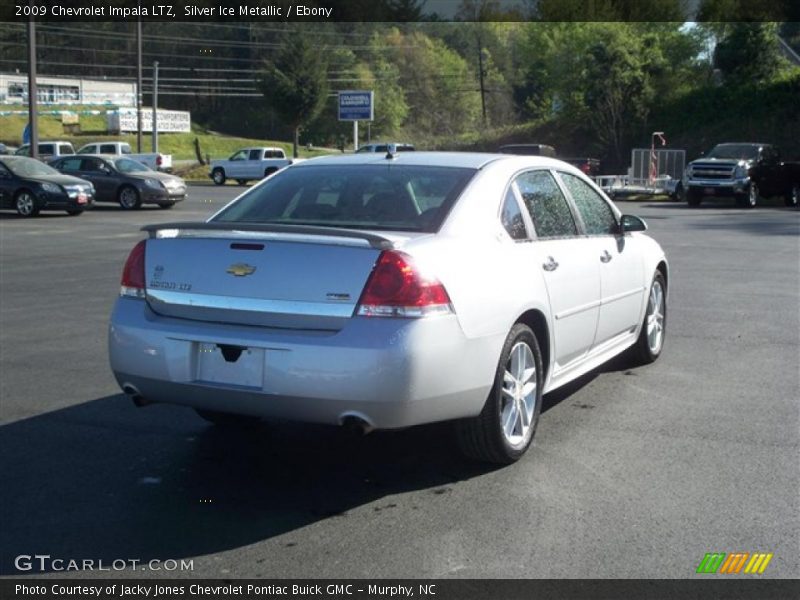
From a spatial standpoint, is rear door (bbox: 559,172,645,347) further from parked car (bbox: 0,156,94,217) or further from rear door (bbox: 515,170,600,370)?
parked car (bbox: 0,156,94,217)

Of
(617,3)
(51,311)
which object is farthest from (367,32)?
(51,311)

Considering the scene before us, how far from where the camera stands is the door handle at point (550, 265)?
589 cm

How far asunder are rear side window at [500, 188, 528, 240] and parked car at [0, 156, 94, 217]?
21.2 meters

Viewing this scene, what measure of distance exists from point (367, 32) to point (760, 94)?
38.9 meters

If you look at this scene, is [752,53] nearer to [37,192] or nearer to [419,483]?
[37,192]

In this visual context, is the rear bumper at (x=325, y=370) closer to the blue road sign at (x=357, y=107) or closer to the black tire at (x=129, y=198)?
the black tire at (x=129, y=198)

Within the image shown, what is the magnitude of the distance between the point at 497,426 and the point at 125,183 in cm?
2557

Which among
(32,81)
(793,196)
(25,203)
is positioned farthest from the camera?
(32,81)

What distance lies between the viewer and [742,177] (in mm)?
31375

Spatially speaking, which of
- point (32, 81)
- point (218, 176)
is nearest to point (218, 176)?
point (218, 176)

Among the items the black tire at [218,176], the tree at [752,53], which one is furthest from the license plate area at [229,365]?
the tree at [752,53]

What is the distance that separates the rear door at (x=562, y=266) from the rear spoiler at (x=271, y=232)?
122 centimetres

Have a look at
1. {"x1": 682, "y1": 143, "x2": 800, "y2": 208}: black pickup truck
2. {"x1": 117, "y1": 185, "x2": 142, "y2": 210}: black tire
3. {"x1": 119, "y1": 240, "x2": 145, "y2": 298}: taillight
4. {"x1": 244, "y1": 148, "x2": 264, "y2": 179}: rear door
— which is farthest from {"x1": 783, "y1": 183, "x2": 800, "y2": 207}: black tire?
{"x1": 119, "y1": 240, "x2": 145, "y2": 298}: taillight

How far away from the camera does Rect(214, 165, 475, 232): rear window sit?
5.59m
